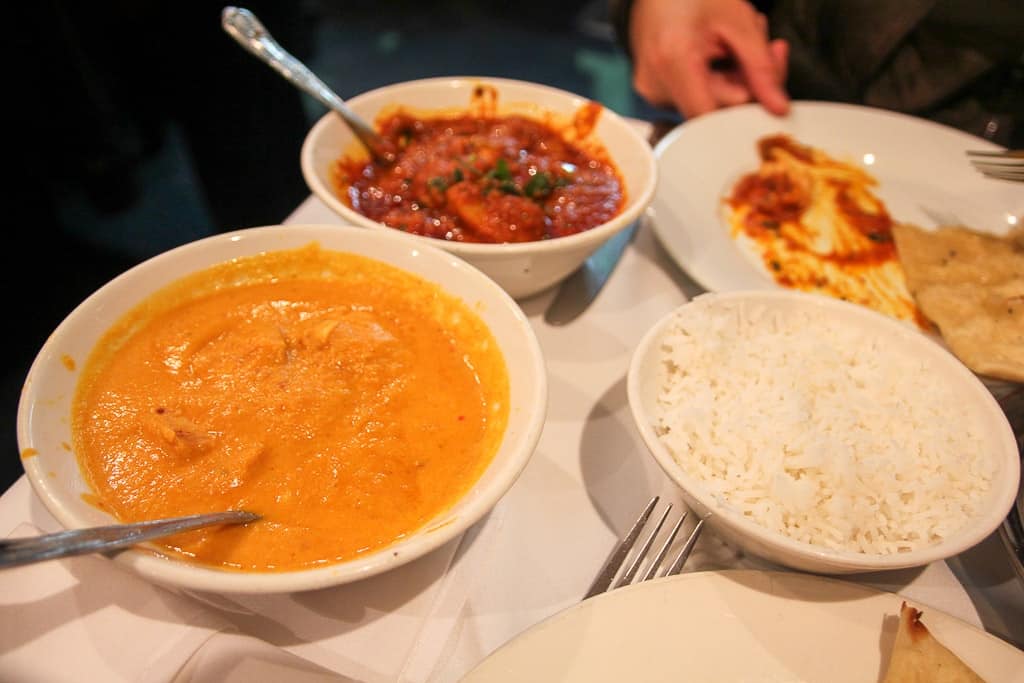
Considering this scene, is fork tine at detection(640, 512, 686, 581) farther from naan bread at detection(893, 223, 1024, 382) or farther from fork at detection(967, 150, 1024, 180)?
fork at detection(967, 150, 1024, 180)

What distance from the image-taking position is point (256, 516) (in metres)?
1.16

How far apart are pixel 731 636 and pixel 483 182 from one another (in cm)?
137

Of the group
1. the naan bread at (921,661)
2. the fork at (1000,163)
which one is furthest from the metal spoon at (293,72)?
the fork at (1000,163)

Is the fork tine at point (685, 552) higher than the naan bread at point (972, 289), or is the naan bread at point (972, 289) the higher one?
the fork tine at point (685, 552)

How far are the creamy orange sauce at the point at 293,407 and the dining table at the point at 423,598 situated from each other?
0.46ft

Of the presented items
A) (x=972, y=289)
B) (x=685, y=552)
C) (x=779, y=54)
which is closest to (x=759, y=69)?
(x=779, y=54)

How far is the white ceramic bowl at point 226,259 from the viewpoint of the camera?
101cm

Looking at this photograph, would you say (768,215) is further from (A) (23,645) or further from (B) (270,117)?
(B) (270,117)

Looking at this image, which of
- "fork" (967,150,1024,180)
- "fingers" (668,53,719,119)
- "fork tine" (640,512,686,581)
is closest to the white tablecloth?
"fork tine" (640,512,686,581)

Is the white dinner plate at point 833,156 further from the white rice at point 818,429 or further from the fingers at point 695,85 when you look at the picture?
the white rice at point 818,429

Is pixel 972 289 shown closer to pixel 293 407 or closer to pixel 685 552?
pixel 685 552

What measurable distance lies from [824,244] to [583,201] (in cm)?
85

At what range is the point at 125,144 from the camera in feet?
11.7

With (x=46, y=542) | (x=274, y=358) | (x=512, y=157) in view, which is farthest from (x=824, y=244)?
(x=46, y=542)
